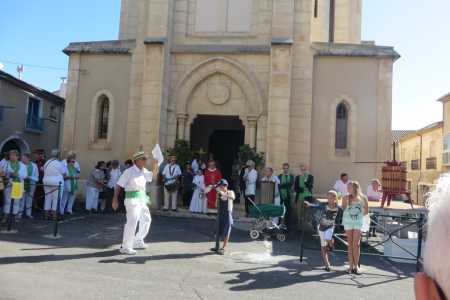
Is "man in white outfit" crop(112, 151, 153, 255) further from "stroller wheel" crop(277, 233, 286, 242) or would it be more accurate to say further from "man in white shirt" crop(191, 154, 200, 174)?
"man in white shirt" crop(191, 154, 200, 174)

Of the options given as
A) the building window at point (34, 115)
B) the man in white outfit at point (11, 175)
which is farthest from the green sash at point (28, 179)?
the building window at point (34, 115)

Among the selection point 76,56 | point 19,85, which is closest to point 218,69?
point 76,56

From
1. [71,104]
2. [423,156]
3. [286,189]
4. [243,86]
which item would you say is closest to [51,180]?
[71,104]

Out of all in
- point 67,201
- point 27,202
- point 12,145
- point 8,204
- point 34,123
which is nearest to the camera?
point 8,204

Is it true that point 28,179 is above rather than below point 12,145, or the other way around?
below

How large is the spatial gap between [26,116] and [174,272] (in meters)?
20.1

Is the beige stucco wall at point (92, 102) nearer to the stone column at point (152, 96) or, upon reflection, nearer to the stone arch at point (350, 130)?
the stone column at point (152, 96)

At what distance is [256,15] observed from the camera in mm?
16812

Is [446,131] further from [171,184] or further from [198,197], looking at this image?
[171,184]

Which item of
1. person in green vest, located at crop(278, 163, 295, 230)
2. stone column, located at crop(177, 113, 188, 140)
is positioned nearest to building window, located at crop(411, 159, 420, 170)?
stone column, located at crop(177, 113, 188, 140)

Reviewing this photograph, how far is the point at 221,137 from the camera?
20.5 m

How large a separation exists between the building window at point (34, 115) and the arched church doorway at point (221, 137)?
10.6m

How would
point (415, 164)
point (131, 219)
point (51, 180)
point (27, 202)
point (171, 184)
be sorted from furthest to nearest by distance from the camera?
1. point (415, 164)
2. point (171, 184)
3. point (27, 202)
4. point (51, 180)
5. point (131, 219)

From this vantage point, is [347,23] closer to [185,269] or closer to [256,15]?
[256,15]
